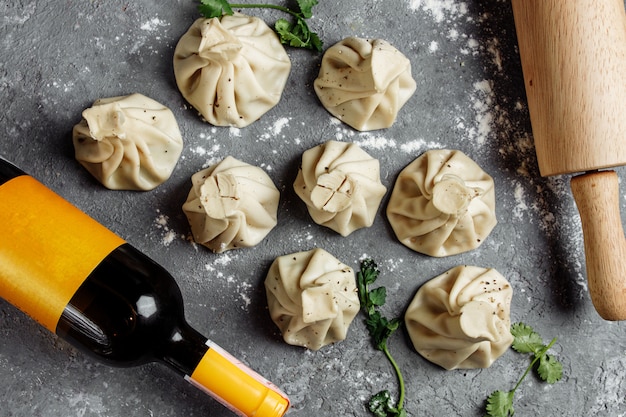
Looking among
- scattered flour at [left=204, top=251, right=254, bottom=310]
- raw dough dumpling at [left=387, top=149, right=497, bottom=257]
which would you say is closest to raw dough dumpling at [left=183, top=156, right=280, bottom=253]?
scattered flour at [left=204, top=251, right=254, bottom=310]

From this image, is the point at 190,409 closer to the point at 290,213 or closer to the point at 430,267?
the point at 290,213

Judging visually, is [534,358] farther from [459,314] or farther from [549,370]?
[459,314]

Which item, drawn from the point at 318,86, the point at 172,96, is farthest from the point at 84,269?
the point at 318,86

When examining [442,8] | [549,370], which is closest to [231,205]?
[442,8]

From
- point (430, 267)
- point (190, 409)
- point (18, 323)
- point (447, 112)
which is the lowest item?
point (190, 409)

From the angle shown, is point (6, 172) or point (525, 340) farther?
point (525, 340)

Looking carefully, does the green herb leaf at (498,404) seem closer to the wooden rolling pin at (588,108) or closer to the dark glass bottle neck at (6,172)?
the wooden rolling pin at (588,108)

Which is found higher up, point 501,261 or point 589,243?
point 589,243
